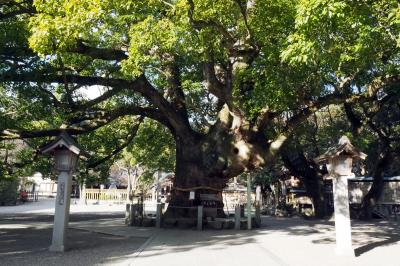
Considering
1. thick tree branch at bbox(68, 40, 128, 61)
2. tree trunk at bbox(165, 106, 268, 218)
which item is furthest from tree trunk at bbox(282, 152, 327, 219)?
thick tree branch at bbox(68, 40, 128, 61)

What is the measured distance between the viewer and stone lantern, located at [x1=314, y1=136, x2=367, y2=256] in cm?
1009

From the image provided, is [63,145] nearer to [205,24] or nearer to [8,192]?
[205,24]

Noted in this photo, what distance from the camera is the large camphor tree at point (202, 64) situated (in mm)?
10336

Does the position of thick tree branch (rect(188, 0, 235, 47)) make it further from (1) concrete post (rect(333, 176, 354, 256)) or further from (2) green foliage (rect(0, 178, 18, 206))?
(2) green foliage (rect(0, 178, 18, 206))

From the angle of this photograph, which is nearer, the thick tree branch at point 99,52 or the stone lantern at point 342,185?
the stone lantern at point 342,185

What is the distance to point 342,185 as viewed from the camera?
10.5m


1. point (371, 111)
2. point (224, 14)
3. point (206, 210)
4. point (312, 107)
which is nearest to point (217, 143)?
point (206, 210)

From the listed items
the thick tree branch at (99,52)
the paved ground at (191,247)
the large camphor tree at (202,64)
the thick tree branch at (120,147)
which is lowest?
the paved ground at (191,247)

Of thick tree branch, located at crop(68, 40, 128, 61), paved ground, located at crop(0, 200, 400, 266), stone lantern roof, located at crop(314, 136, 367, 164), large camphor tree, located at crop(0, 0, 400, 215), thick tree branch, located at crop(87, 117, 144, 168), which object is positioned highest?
thick tree branch, located at crop(68, 40, 128, 61)

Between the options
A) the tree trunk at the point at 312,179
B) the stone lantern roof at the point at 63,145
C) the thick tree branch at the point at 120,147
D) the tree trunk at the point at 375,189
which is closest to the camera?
the stone lantern roof at the point at 63,145

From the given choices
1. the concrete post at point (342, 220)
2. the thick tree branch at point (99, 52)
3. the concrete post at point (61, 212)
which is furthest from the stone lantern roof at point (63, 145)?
the concrete post at point (342, 220)

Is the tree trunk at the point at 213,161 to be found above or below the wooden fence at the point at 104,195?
above

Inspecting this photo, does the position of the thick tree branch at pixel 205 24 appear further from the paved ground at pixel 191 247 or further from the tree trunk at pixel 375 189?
the tree trunk at pixel 375 189

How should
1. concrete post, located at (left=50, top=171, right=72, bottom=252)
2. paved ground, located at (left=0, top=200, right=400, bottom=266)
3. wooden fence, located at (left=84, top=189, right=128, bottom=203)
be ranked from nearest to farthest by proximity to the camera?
paved ground, located at (left=0, top=200, right=400, bottom=266) < concrete post, located at (left=50, top=171, right=72, bottom=252) < wooden fence, located at (left=84, top=189, right=128, bottom=203)
